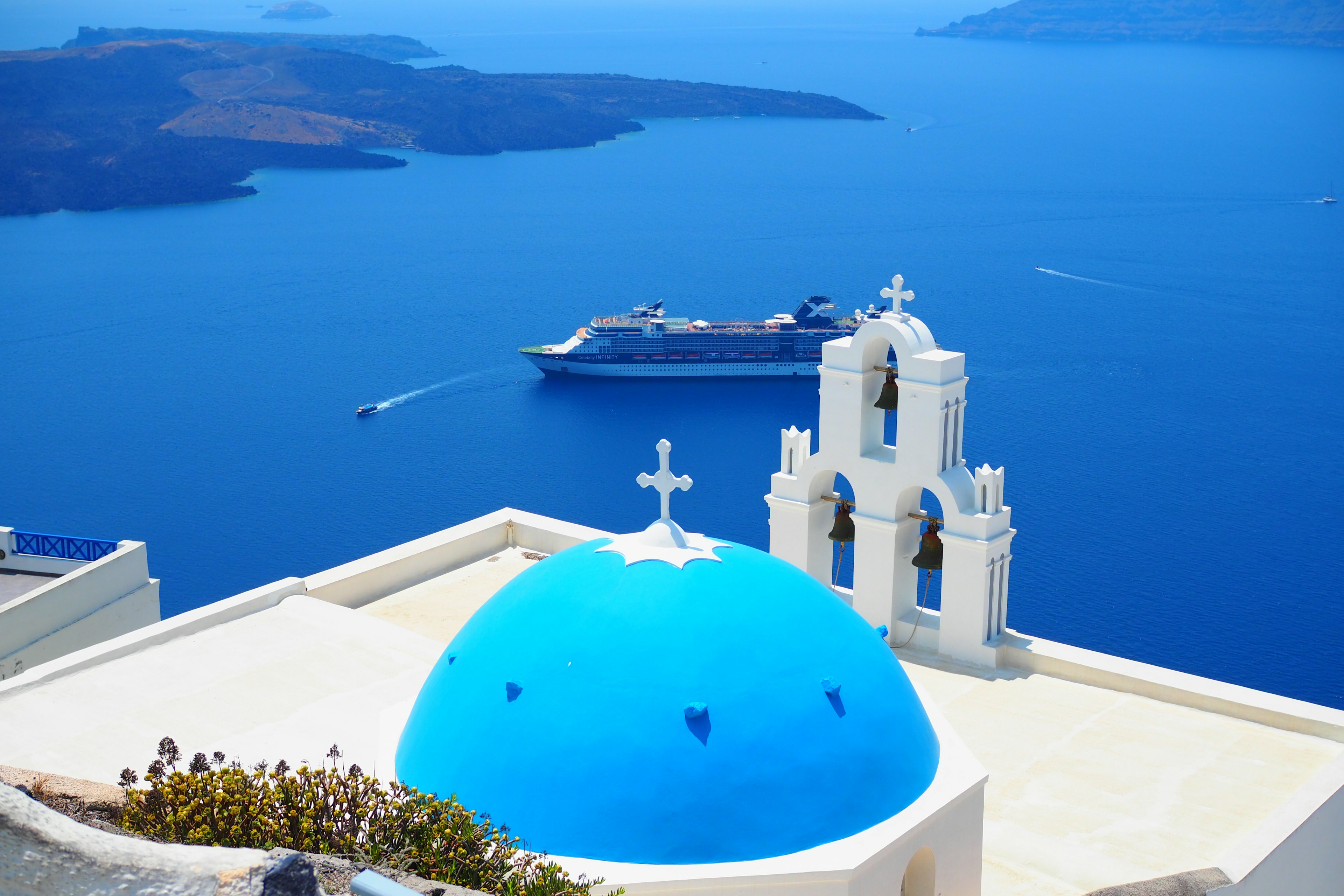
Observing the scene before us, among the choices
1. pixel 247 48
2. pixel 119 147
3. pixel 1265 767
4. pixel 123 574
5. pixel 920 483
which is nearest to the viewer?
pixel 1265 767

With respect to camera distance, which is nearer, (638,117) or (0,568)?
(0,568)

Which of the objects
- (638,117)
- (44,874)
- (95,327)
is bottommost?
(95,327)

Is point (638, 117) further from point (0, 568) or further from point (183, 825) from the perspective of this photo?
point (183, 825)

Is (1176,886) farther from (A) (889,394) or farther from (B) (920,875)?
(A) (889,394)

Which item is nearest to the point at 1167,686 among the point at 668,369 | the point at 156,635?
the point at 156,635

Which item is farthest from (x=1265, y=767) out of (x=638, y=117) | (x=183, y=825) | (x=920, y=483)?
(x=638, y=117)

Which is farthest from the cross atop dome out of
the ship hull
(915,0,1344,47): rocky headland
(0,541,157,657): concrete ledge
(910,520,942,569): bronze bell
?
(915,0,1344,47): rocky headland

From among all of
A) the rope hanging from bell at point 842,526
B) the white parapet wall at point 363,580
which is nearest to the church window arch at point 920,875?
the white parapet wall at point 363,580
